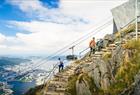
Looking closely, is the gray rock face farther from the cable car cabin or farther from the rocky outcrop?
the cable car cabin

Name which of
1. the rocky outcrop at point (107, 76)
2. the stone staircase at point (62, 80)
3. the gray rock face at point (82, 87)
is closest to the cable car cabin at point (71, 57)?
the stone staircase at point (62, 80)

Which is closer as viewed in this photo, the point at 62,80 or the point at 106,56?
the point at 106,56

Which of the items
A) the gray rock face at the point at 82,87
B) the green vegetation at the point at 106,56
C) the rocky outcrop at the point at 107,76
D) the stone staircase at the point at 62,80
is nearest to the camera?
the rocky outcrop at the point at 107,76

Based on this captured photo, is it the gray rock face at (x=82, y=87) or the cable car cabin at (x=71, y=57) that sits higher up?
the cable car cabin at (x=71, y=57)

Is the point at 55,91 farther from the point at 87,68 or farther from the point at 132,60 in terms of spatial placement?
the point at 132,60

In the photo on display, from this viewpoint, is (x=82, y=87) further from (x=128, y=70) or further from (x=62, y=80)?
(x=128, y=70)

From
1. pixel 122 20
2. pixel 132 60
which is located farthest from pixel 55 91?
pixel 122 20

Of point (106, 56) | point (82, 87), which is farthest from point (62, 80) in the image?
point (106, 56)

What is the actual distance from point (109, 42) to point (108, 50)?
3.98m

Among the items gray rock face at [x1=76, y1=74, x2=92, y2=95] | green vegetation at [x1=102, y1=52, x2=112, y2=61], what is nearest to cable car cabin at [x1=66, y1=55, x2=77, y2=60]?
green vegetation at [x1=102, y1=52, x2=112, y2=61]

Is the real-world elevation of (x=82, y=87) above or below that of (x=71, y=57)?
below

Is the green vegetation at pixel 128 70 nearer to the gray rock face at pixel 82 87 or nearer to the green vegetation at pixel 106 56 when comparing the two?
the green vegetation at pixel 106 56

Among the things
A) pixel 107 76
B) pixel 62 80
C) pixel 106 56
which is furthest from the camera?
pixel 62 80

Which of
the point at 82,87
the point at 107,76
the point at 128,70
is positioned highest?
the point at 128,70
